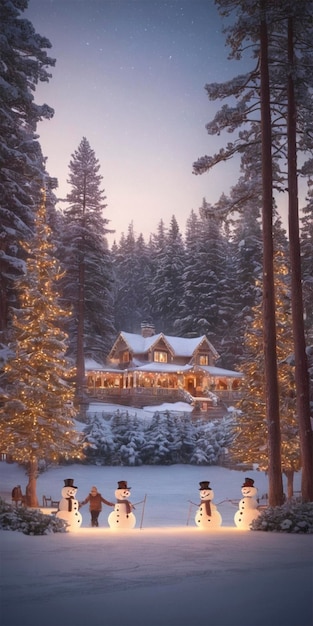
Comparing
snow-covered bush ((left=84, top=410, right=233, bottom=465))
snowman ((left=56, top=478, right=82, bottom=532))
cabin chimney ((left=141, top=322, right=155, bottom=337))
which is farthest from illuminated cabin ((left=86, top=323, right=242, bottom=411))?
snowman ((left=56, top=478, right=82, bottom=532))

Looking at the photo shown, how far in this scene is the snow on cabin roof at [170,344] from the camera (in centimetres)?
5641

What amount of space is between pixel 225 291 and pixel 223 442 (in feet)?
97.6

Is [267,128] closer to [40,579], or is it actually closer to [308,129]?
[308,129]

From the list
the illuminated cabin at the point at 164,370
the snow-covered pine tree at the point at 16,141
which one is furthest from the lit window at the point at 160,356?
the snow-covered pine tree at the point at 16,141

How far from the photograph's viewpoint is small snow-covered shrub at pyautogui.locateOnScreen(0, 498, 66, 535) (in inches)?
476

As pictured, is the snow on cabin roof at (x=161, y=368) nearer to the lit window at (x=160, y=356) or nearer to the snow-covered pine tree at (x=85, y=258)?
the lit window at (x=160, y=356)

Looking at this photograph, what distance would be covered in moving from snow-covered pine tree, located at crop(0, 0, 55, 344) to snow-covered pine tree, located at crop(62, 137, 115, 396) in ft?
62.3

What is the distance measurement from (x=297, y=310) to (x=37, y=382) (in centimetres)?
1029

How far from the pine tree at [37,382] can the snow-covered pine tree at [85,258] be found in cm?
2115

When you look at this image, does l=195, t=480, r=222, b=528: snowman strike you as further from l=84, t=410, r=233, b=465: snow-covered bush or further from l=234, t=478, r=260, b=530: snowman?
l=84, t=410, r=233, b=465: snow-covered bush

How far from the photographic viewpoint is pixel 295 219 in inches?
651

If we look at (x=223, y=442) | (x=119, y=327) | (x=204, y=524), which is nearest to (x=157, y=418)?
(x=223, y=442)

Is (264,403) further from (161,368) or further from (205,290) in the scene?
(205,290)

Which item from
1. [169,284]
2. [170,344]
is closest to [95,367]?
[170,344]
